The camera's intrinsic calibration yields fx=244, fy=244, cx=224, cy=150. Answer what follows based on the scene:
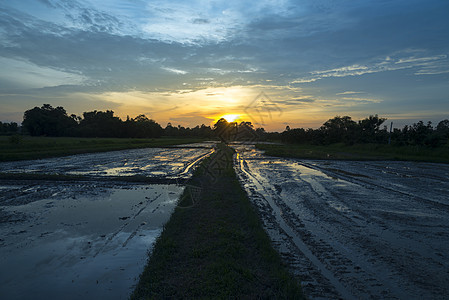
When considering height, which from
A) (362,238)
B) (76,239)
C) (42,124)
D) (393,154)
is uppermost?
(42,124)

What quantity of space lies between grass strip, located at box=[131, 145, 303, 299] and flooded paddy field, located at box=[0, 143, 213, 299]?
45 cm

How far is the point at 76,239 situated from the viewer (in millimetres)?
5551

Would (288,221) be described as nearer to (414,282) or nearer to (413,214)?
(414,282)

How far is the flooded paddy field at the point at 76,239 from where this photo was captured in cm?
387

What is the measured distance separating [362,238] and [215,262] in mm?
3639

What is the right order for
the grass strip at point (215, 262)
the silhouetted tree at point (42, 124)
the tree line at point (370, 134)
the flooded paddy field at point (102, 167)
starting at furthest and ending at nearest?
the silhouetted tree at point (42, 124) → the tree line at point (370, 134) → the flooded paddy field at point (102, 167) → the grass strip at point (215, 262)

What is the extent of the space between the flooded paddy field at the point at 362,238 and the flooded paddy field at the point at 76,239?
9.97 ft

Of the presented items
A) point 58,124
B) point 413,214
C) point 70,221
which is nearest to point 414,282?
point 413,214

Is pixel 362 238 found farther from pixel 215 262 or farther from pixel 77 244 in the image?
pixel 77 244

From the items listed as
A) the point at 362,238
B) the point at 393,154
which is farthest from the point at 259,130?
the point at 362,238

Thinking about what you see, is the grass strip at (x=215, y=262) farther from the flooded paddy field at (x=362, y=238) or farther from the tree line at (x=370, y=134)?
the tree line at (x=370, y=134)

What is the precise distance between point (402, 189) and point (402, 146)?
95.1 feet

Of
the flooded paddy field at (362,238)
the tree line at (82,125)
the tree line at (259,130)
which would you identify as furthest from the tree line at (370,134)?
the tree line at (82,125)

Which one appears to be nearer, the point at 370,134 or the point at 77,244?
the point at 77,244
